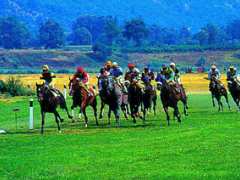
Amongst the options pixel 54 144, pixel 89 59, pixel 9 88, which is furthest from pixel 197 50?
pixel 54 144

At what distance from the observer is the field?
68.0 feet

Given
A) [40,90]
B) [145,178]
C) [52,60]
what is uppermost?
[52,60]

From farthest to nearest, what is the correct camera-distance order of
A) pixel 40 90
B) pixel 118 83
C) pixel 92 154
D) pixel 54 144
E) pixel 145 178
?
pixel 118 83 → pixel 40 90 → pixel 54 144 → pixel 92 154 → pixel 145 178

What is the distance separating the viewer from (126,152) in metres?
25.0

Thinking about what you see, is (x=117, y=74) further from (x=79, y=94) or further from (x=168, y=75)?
(x=168, y=75)

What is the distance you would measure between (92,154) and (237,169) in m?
5.71

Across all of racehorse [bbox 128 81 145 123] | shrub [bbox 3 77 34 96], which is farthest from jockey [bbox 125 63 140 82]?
shrub [bbox 3 77 34 96]

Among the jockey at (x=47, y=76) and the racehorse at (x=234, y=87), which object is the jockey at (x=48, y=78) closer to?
the jockey at (x=47, y=76)

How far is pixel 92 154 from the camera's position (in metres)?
24.8

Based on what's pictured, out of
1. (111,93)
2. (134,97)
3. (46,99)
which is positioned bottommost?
(46,99)

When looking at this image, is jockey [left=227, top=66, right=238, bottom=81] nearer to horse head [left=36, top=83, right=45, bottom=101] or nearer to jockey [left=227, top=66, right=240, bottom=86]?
jockey [left=227, top=66, right=240, bottom=86]

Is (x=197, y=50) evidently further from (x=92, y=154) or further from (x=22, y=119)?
(x=92, y=154)

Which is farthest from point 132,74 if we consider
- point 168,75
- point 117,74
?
point 168,75

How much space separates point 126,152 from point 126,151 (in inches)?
9.9
